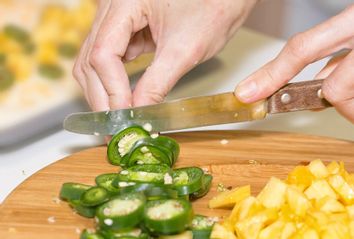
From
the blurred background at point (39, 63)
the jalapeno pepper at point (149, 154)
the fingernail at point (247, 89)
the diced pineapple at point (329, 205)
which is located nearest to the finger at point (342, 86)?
the fingernail at point (247, 89)

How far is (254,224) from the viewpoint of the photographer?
54.9 inches

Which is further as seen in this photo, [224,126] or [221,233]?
[224,126]

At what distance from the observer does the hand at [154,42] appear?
1.67 m

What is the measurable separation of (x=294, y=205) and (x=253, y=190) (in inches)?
7.9

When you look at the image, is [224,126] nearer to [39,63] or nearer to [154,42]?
[154,42]

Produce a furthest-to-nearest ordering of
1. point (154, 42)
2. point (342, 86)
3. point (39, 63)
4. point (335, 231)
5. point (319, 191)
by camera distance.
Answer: point (39, 63), point (154, 42), point (342, 86), point (319, 191), point (335, 231)

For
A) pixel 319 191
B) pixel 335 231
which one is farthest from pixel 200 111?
pixel 335 231

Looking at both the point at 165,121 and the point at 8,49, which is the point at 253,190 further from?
the point at 8,49

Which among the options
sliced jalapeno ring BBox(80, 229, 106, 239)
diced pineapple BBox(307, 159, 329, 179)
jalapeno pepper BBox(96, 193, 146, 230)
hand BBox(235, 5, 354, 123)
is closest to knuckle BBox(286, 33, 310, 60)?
hand BBox(235, 5, 354, 123)

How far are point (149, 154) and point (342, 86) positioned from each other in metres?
0.40

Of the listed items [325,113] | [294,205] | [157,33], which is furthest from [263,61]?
[294,205]

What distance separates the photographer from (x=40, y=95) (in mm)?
1906

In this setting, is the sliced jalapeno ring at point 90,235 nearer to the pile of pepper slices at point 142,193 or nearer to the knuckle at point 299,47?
the pile of pepper slices at point 142,193

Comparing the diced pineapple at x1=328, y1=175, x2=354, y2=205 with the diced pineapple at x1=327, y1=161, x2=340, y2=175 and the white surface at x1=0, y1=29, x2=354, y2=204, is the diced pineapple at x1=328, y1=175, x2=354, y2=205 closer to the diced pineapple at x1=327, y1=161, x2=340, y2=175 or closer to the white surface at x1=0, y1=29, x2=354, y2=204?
the diced pineapple at x1=327, y1=161, x2=340, y2=175
